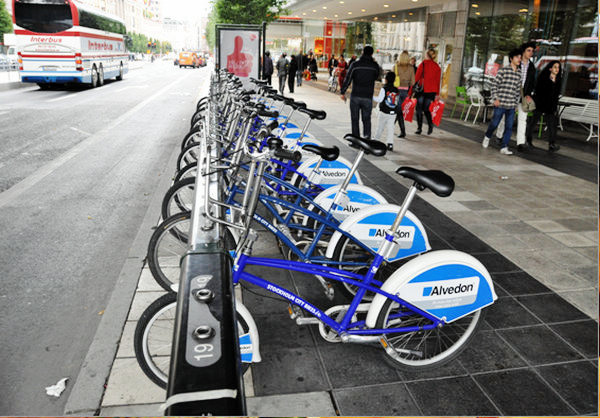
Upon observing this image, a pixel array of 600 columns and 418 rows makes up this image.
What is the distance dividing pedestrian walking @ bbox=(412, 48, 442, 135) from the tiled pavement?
617 centimetres

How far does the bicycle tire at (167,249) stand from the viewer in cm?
369

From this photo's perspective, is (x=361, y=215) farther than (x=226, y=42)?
No

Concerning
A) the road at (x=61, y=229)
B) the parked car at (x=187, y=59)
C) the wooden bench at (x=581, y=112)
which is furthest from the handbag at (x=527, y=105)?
the parked car at (x=187, y=59)

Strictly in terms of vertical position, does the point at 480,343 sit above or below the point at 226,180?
below

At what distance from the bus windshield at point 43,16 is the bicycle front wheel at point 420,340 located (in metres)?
21.0

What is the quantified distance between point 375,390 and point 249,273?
98cm

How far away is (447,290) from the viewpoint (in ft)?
9.65

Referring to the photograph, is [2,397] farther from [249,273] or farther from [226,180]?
[226,180]

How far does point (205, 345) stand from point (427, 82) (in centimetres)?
1137

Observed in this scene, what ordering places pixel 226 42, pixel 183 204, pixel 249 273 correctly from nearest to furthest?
1. pixel 249 273
2. pixel 183 204
3. pixel 226 42

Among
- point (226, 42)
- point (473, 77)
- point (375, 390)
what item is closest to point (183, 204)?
point (375, 390)

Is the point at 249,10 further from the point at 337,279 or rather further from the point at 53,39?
the point at 337,279

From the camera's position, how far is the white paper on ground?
9.18 feet

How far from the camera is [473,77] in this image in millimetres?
18797
